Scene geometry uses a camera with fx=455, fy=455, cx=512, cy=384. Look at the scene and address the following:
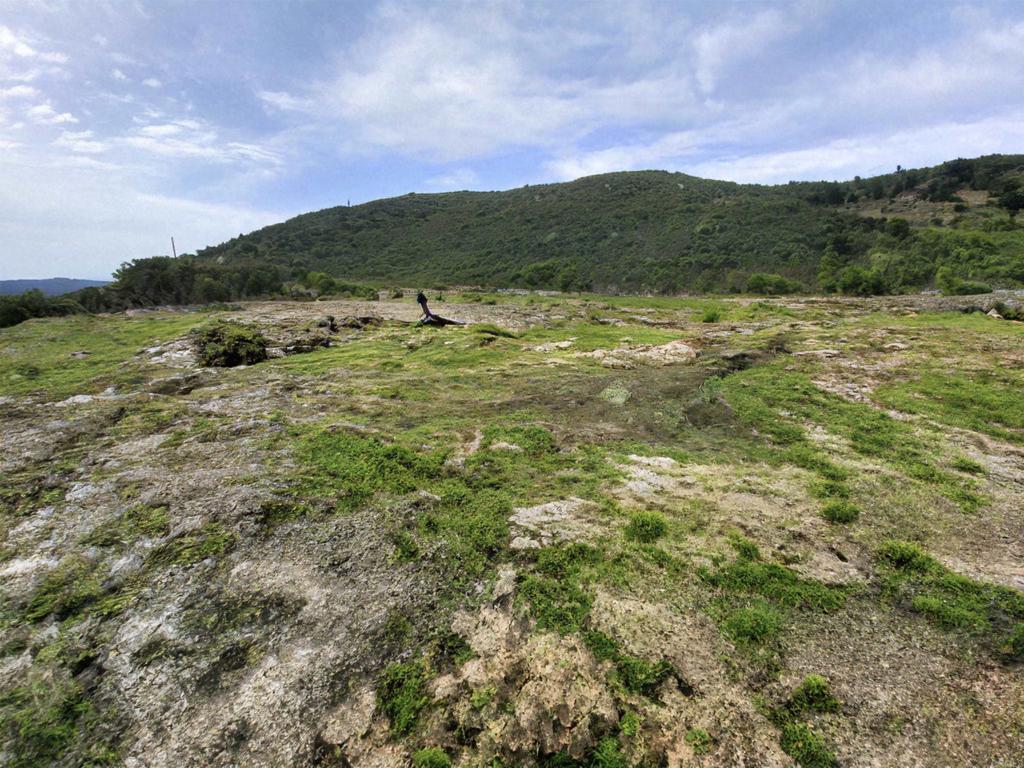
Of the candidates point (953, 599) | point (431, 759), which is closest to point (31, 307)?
point (431, 759)

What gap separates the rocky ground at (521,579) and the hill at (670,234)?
4283cm

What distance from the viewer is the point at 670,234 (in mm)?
83438

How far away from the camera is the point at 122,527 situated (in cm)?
632

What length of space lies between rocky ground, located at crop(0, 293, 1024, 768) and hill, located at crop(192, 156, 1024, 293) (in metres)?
42.8

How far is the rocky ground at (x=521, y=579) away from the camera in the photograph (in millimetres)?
3840

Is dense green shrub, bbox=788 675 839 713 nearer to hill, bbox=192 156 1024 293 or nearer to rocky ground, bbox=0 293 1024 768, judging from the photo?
rocky ground, bbox=0 293 1024 768

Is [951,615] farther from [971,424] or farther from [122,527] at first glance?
[122,527]

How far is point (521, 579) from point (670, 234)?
88423mm

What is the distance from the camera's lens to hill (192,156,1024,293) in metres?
53.2

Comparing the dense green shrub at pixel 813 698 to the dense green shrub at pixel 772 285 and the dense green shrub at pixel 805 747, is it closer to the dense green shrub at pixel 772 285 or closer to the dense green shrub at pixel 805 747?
the dense green shrub at pixel 805 747

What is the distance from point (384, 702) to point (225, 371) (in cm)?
1378

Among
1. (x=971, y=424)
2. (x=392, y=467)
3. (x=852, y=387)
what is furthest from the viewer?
(x=852, y=387)

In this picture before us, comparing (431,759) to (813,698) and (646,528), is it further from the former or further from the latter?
(646,528)

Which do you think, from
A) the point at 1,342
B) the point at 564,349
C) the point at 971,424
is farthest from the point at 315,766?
the point at 1,342
